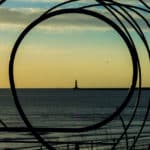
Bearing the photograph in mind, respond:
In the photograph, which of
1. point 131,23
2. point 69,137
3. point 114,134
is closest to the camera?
point 131,23

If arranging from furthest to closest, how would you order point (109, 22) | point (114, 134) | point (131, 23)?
point (114, 134), point (131, 23), point (109, 22)

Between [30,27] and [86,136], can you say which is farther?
[86,136]

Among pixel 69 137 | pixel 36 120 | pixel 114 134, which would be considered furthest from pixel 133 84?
pixel 36 120

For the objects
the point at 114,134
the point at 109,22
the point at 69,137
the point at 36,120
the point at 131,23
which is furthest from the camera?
the point at 36,120

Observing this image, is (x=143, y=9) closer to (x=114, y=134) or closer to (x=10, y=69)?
(x=10, y=69)

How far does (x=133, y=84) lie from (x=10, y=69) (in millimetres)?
2880

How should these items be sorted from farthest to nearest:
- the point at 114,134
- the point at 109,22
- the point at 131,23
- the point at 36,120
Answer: the point at 36,120, the point at 114,134, the point at 131,23, the point at 109,22

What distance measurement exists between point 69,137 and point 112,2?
55310 mm

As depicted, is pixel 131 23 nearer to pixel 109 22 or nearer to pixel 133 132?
pixel 109 22

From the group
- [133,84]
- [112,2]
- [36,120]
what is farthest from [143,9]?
[36,120]

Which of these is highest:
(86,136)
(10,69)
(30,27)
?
(30,27)

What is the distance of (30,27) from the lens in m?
15.4

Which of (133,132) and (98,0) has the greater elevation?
(98,0)

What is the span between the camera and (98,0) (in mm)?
15414
